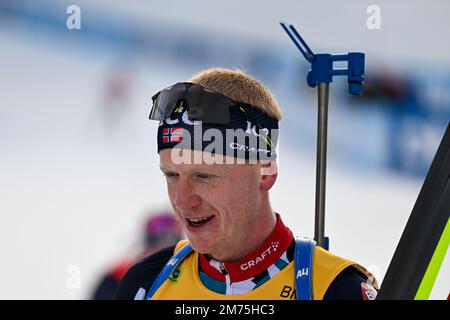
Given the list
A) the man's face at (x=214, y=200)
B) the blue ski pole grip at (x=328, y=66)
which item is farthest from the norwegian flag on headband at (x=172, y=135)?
the blue ski pole grip at (x=328, y=66)

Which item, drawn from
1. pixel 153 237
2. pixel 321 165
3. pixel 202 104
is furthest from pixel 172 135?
pixel 153 237

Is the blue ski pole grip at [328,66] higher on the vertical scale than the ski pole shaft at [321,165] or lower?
higher

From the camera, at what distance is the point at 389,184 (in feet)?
14.9

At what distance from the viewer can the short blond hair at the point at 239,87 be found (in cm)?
151

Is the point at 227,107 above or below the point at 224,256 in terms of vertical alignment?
above

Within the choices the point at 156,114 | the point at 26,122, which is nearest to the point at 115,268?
the point at 26,122

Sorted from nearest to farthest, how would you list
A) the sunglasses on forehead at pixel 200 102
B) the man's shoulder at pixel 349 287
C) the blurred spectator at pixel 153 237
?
1. the man's shoulder at pixel 349 287
2. the sunglasses on forehead at pixel 200 102
3. the blurred spectator at pixel 153 237

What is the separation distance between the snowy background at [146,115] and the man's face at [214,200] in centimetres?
251

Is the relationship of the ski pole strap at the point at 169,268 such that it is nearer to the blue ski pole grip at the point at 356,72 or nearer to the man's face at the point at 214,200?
the man's face at the point at 214,200

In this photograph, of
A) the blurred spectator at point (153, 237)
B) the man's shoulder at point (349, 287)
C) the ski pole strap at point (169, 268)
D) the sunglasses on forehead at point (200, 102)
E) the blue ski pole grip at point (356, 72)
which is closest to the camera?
the man's shoulder at point (349, 287)

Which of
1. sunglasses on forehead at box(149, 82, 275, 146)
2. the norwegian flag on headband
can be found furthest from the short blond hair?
the norwegian flag on headband

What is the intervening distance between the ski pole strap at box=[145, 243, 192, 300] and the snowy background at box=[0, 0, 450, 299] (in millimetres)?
2365
